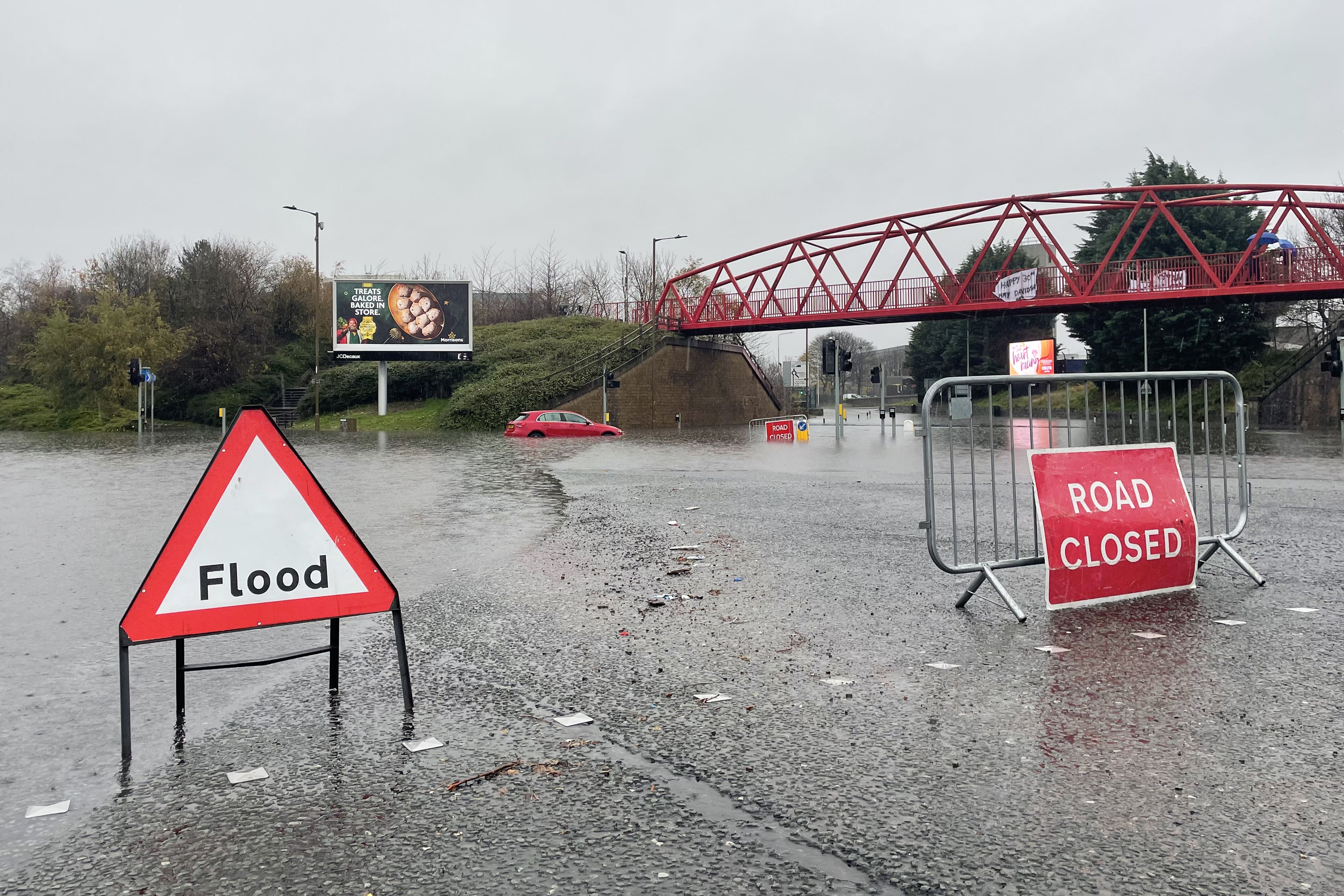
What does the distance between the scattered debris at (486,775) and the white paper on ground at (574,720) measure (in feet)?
1.42

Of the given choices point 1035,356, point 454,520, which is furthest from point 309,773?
point 1035,356

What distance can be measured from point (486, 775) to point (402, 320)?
51.7 meters

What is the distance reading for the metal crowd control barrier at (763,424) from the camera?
112 ft

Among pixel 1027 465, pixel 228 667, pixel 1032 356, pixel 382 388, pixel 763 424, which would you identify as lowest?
pixel 228 667

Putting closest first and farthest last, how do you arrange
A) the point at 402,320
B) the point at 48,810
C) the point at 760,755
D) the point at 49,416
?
1. the point at 48,810
2. the point at 760,755
3. the point at 402,320
4. the point at 49,416

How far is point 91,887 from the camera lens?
2.68 m

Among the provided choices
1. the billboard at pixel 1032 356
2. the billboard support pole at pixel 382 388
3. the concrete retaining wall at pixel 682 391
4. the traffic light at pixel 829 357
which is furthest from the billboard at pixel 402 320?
the billboard at pixel 1032 356

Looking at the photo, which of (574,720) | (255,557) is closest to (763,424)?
(574,720)

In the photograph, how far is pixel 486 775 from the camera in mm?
3441

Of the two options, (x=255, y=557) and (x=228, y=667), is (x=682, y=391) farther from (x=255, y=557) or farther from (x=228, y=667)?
(x=255, y=557)

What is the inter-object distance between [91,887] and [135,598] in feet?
Answer: 4.41

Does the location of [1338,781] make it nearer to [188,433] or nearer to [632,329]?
[188,433]

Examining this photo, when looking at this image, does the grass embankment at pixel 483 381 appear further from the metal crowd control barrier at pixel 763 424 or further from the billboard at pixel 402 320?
the metal crowd control barrier at pixel 763 424

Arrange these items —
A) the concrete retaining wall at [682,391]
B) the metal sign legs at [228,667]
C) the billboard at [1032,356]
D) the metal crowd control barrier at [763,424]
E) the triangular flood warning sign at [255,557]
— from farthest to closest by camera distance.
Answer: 1. the concrete retaining wall at [682,391]
2. the billboard at [1032,356]
3. the metal crowd control barrier at [763,424]
4. the triangular flood warning sign at [255,557]
5. the metal sign legs at [228,667]
